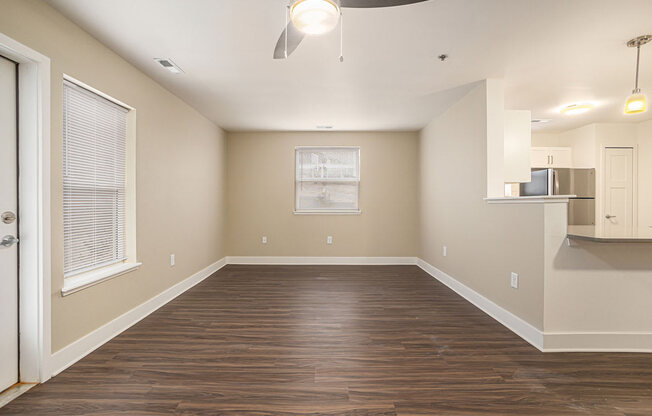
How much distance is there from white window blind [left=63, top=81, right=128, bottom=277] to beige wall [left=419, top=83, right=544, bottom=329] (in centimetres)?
348

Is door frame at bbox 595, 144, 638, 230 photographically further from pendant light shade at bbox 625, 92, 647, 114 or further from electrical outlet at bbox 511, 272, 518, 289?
electrical outlet at bbox 511, 272, 518, 289

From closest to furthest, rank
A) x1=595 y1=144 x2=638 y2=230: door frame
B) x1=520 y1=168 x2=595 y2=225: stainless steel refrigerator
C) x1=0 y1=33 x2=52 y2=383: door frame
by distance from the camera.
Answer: x1=0 y1=33 x2=52 y2=383: door frame < x1=520 y1=168 x2=595 y2=225: stainless steel refrigerator < x1=595 y1=144 x2=638 y2=230: door frame

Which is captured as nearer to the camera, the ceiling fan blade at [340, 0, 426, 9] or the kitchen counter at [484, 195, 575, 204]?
the ceiling fan blade at [340, 0, 426, 9]

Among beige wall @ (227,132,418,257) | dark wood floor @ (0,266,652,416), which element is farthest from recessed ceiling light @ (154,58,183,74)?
beige wall @ (227,132,418,257)

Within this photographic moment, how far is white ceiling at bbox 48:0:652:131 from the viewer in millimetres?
2023

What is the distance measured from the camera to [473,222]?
3.51m

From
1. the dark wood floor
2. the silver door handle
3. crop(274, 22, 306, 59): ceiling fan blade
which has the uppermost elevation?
crop(274, 22, 306, 59): ceiling fan blade

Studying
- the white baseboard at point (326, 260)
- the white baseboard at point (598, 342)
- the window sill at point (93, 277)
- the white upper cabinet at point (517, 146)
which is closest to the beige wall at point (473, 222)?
the white baseboard at point (598, 342)

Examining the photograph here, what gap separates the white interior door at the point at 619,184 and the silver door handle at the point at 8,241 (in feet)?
23.2

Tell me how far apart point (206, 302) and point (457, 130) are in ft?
11.8

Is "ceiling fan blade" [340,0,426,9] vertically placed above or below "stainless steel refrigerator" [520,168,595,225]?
above

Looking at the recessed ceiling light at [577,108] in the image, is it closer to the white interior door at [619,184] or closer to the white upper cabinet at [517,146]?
the white upper cabinet at [517,146]

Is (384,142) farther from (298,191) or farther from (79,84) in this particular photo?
(79,84)

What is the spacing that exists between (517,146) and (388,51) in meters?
1.83
